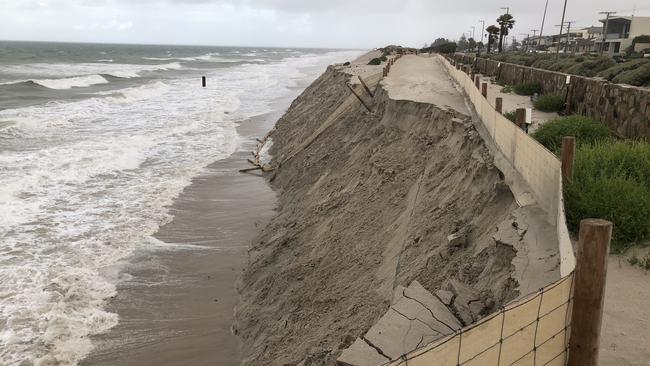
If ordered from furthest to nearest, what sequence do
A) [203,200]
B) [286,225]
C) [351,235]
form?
[203,200] → [286,225] → [351,235]

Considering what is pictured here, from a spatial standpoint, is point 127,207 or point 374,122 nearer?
point 127,207

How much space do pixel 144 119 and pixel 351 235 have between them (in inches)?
1002

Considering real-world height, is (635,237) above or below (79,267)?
above

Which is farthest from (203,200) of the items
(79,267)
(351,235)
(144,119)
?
(144,119)

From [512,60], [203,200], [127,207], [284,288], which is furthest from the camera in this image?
[512,60]

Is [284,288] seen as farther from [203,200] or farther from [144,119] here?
[144,119]

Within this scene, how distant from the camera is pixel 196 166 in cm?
2133

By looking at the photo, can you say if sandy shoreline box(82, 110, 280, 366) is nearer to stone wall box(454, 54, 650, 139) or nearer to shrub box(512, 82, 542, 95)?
stone wall box(454, 54, 650, 139)

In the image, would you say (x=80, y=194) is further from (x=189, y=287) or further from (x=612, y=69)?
(x=612, y=69)

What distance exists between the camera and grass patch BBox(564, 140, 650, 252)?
684 cm

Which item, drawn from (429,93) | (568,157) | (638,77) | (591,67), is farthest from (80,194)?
(591,67)

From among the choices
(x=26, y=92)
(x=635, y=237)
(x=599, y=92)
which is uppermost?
(x=599, y=92)

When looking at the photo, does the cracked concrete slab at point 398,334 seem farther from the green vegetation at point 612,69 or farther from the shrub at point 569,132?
the green vegetation at point 612,69

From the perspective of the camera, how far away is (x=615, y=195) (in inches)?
284
